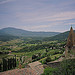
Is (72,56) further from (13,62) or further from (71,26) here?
(13,62)

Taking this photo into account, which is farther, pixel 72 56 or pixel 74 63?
pixel 72 56

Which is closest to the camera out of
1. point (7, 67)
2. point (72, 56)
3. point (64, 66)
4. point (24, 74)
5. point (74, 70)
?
point (74, 70)

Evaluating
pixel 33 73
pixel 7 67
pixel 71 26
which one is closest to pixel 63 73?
pixel 33 73

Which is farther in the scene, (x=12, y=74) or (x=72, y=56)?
(x=12, y=74)

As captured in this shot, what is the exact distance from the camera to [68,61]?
12.4 metres

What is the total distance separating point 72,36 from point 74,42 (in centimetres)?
128

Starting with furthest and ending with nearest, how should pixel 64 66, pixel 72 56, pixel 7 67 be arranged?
pixel 7 67, pixel 72 56, pixel 64 66

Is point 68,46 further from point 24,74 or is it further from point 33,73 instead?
point 24,74

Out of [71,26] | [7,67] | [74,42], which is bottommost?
[7,67]

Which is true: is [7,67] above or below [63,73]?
below

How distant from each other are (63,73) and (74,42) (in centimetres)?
1101

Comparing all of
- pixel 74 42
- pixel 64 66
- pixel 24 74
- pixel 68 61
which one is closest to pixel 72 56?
pixel 68 61

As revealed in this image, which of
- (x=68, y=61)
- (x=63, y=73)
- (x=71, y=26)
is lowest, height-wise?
(x=63, y=73)

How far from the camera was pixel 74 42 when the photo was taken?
2044 cm
